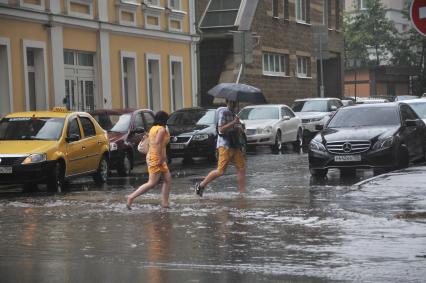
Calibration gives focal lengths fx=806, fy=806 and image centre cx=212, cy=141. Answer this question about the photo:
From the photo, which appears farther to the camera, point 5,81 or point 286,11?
point 286,11

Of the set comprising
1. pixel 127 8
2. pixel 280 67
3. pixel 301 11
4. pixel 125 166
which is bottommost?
pixel 125 166

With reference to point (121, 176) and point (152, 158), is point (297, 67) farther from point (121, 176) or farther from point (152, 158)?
point (152, 158)

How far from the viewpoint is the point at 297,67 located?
45.5 metres

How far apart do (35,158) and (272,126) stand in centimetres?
1348

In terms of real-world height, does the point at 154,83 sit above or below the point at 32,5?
below

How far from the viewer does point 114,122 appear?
66.4 feet

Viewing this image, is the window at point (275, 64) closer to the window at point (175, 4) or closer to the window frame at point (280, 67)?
the window frame at point (280, 67)

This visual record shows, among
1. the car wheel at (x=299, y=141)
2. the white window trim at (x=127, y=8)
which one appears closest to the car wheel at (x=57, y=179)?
the white window trim at (x=127, y=8)

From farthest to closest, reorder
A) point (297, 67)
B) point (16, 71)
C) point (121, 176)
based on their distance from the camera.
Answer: point (297, 67)
point (16, 71)
point (121, 176)

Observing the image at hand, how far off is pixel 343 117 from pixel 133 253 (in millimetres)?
9736

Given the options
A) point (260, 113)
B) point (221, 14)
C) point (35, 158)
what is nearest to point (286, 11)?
point (221, 14)

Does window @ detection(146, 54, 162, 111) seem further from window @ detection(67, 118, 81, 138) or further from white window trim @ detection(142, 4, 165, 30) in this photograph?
window @ detection(67, 118, 81, 138)

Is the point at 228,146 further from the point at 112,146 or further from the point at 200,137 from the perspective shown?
the point at 200,137

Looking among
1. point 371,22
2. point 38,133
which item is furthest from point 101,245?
point 371,22
